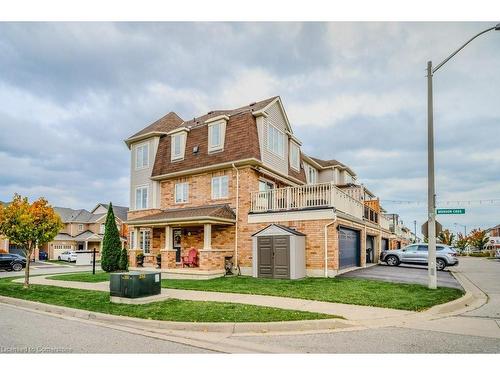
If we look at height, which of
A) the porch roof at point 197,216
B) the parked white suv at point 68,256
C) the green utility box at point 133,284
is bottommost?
the parked white suv at point 68,256

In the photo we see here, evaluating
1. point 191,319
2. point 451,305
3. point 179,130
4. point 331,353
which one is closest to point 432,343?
point 331,353

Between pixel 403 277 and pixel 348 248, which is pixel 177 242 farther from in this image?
pixel 403 277

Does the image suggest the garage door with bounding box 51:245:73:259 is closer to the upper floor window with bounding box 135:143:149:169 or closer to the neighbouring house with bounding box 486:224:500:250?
the upper floor window with bounding box 135:143:149:169

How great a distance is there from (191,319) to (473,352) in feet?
17.0

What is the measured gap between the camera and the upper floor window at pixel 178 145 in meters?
21.6

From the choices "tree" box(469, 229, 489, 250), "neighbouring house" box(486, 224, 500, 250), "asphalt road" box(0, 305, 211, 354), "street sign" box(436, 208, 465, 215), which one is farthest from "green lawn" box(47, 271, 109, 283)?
"tree" box(469, 229, 489, 250)

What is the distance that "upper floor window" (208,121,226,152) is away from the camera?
20.0m

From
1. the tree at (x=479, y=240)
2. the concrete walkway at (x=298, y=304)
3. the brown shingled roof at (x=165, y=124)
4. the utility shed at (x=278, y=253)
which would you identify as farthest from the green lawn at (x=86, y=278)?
the tree at (x=479, y=240)

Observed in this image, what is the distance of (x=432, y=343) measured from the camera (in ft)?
20.4

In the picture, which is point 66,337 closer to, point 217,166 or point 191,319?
point 191,319

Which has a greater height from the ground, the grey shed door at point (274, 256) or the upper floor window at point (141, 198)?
the upper floor window at point (141, 198)

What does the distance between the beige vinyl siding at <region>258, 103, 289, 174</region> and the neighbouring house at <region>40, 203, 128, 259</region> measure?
112 feet

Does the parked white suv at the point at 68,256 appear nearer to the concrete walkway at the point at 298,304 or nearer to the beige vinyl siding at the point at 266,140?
the beige vinyl siding at the point at 266,140

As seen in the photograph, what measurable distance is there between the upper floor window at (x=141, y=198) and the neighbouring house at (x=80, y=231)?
27.9m
